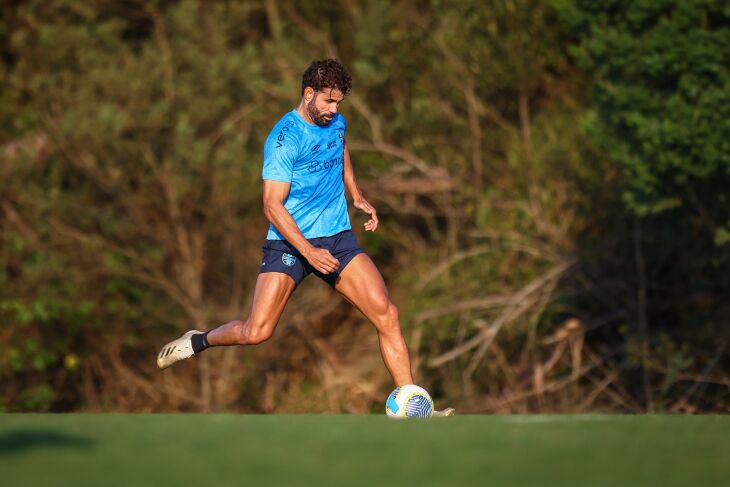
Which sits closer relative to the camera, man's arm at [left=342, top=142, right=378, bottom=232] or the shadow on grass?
the shadow on grass

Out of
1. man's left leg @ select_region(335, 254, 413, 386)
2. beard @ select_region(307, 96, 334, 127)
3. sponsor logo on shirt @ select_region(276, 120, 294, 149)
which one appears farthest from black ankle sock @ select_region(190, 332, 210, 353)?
beard @ select_region(307, 96, 334, 127)

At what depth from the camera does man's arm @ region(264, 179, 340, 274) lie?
8.91 metres

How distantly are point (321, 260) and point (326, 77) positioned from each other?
1297 mm

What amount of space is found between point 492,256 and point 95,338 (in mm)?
6675

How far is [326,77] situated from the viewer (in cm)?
926

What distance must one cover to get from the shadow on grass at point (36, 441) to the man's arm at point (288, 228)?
2298mm

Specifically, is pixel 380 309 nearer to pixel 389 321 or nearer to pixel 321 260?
pixel 389 321

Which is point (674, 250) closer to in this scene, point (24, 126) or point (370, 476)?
point (24, 126)

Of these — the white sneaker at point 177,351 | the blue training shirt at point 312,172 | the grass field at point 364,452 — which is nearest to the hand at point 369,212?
the blue training shirt at point 312,172

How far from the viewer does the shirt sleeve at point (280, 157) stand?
914cm

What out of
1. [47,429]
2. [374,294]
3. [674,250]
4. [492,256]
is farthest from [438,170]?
[47,429]

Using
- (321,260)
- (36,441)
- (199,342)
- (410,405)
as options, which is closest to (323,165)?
(321,260)

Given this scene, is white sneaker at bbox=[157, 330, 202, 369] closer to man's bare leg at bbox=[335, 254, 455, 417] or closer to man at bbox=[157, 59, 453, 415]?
man at bbox=[157, 59, 453, 415]

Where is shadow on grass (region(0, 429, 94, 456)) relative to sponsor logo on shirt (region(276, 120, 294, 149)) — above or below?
below
